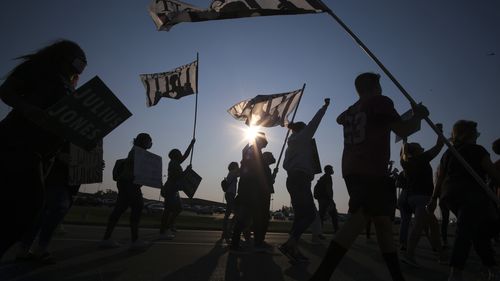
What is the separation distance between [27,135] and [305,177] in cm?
425

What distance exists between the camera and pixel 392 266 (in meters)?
3.21

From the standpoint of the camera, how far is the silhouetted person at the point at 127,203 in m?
6.41

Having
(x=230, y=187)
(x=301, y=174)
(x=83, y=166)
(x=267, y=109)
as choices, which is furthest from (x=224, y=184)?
(x=83, y=166)

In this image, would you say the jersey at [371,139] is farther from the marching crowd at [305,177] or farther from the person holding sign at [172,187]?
the person holding sign at [172,187]

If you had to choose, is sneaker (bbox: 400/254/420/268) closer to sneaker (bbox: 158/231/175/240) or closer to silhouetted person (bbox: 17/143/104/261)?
silhouetted person (bbox: 17/143/104/261)

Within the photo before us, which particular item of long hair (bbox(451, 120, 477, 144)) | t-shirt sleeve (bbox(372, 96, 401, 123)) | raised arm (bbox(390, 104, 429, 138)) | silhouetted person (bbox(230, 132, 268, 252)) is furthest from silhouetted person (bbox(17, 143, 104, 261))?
long hair (bbox(451, 120, 477, 144))

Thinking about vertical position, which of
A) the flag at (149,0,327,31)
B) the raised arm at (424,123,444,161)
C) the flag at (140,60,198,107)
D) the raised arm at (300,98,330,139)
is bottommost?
the raised arm at (424,123,444,161)

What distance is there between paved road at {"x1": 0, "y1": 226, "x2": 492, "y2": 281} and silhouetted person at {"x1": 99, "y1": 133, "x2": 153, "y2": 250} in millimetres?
192

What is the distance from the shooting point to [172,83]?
39.2ft

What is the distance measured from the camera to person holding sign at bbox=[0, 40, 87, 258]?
86.0 inches

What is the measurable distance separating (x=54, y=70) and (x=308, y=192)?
4.12m

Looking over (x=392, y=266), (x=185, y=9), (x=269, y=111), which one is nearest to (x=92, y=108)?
(x=392, y=266)

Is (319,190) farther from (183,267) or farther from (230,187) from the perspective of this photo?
(183,267)

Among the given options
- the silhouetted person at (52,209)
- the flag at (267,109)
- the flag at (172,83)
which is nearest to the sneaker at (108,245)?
the silhouetted person at (52,209)
